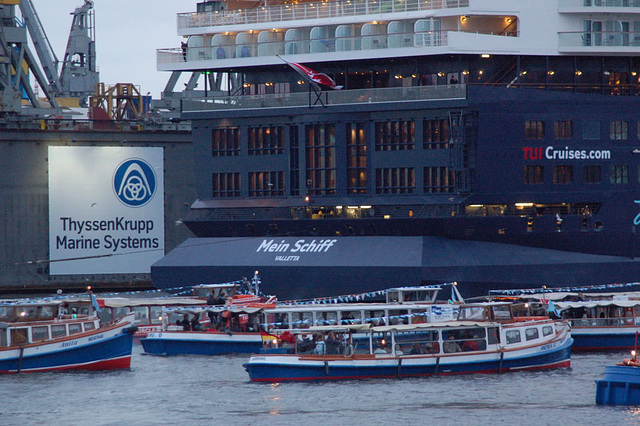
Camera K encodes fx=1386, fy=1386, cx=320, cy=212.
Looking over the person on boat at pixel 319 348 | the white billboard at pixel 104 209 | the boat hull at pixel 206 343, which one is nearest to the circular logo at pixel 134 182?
the white billboard at pixel 104 209

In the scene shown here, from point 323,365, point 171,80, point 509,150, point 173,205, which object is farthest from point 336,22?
point 171,80

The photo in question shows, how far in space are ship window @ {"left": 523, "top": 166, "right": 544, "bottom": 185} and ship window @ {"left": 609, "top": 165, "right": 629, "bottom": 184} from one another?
371cm

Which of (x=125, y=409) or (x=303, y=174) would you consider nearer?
(x=125, y=409)

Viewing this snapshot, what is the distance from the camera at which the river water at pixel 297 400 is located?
4438 centimetres

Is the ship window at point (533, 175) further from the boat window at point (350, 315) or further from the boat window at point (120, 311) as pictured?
the boat window at point (120, 311)

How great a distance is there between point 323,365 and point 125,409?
8.32 m

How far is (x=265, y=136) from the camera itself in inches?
3041

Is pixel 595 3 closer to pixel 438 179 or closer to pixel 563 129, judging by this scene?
pixel 563 129

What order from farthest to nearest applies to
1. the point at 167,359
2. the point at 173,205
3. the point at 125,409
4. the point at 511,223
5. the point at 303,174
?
the point at 173,205 → the point at 303,174 → the point at 511,223 → the point at 167,359 → the point at 125,409

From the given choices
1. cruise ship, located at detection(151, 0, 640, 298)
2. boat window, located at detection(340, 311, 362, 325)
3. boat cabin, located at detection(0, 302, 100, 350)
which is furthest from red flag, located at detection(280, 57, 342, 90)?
boat cabin, located at detection(0, 302, 100, 350)

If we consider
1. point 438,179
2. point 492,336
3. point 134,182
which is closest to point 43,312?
point 492,336

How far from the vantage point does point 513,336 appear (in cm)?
5391

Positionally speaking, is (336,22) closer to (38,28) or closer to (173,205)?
(173,205)

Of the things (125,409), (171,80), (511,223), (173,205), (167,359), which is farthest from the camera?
(171,80)
